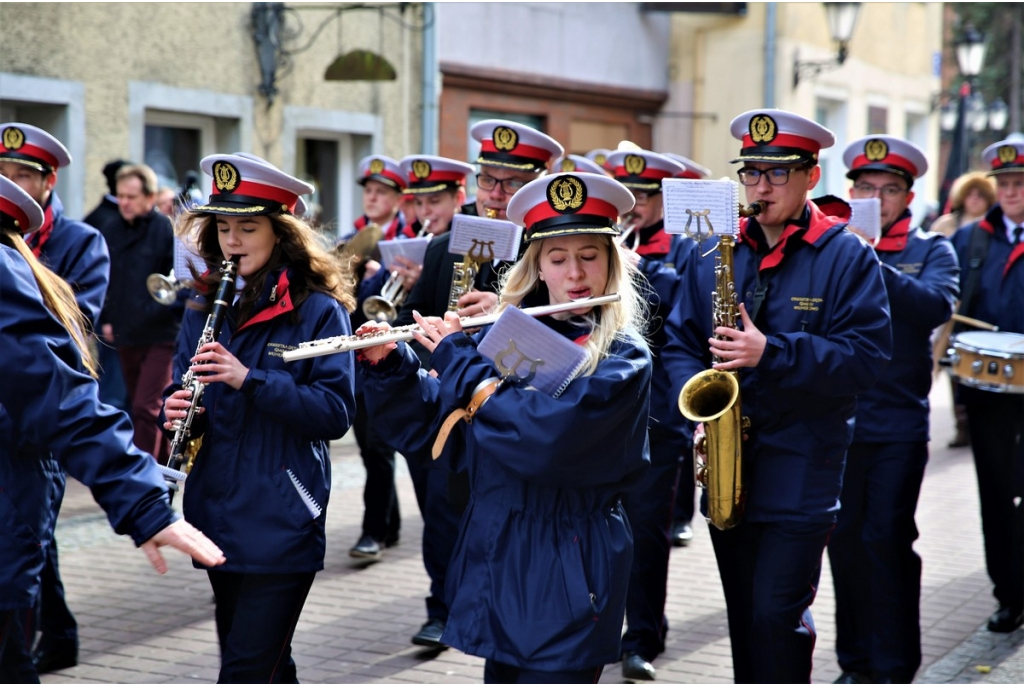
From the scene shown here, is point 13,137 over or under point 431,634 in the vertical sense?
over

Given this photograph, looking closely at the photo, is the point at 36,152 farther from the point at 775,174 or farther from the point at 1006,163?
the point at 1006,163

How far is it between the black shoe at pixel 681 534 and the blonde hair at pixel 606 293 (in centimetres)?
463

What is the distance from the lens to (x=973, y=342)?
6.53m

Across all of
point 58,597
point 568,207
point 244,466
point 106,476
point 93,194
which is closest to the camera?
point 106,476

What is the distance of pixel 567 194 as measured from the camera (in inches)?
148

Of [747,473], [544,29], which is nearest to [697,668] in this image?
[747,473]

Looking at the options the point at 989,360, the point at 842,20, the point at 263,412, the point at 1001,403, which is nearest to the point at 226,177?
the point at 263,412

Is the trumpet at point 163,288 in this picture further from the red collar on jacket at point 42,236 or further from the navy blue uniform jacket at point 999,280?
the navy blue uniform jacket at point 999,280

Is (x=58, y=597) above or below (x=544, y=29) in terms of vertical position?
below

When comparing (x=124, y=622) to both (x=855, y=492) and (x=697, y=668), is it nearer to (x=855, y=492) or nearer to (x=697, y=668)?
(x=697, y=668)

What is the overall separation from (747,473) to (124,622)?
3.40 metres

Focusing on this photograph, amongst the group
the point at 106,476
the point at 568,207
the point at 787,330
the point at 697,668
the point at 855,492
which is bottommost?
the point at 697,668

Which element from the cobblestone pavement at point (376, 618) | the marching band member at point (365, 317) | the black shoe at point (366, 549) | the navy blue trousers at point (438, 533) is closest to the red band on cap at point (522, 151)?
the marching band member at point (365, 317)

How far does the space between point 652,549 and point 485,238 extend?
1652 millimetres
